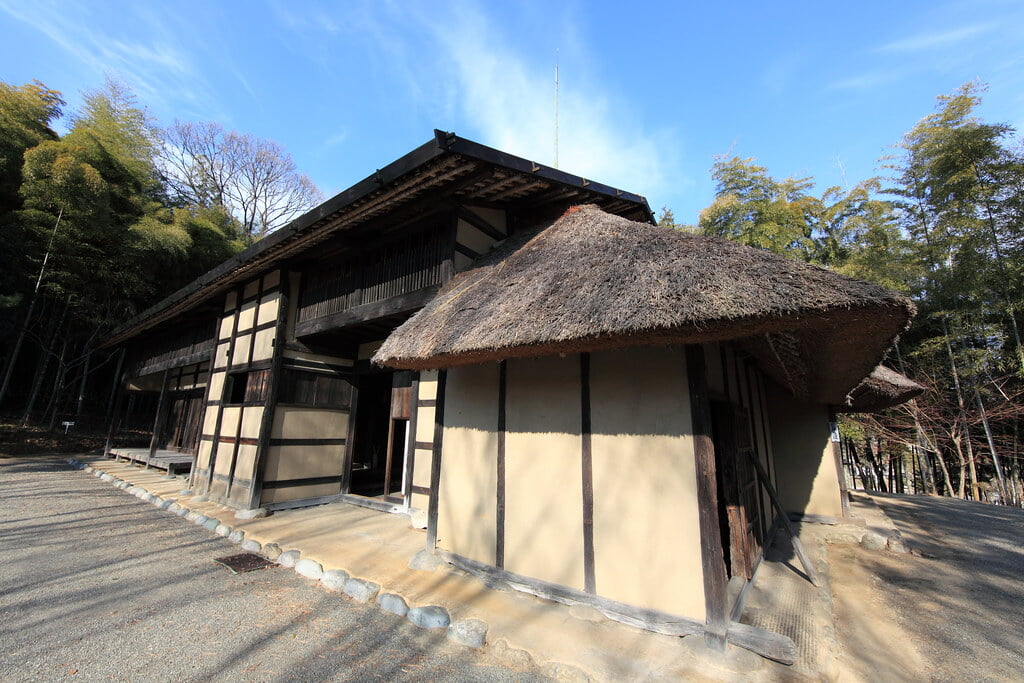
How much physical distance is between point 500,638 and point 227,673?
1608mm

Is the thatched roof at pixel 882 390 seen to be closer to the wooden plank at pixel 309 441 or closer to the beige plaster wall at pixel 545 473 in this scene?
the beige plaster wall at pixel 545 473

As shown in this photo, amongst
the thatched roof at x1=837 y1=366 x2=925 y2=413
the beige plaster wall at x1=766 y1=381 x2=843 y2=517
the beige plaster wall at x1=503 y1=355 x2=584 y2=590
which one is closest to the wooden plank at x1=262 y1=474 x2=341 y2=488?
the beige plaster wall at x1=503 y1=355 x2=584 y2=590

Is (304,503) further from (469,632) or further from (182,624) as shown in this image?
(469,632)

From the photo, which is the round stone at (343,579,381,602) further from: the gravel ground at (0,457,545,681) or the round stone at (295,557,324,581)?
the round stone at (295,557,324,581)

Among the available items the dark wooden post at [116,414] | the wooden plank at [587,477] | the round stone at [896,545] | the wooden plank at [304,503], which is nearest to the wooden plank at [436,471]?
the wooden plank at [587,477]

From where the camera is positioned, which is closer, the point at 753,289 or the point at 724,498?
the point at 753,289

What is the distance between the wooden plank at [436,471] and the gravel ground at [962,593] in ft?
12.2

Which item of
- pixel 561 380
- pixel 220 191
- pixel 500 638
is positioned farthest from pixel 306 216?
pixel 220 191

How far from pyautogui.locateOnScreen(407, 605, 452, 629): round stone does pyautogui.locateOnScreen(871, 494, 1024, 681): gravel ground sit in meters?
3.13

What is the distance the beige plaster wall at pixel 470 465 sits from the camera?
11.8 feet

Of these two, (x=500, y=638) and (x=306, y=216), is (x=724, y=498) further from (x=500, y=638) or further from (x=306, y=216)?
(x=306, y=216)

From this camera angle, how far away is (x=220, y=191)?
1906 cm

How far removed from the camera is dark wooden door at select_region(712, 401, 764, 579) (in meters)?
3.33

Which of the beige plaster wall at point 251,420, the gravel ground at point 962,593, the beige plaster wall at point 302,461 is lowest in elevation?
the gravel ground at point 962,593
